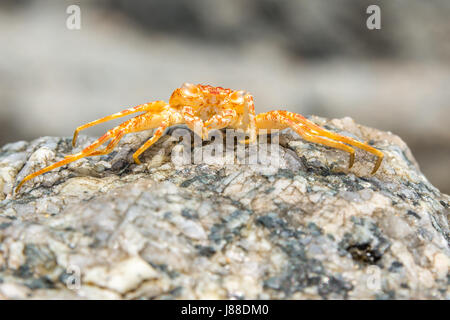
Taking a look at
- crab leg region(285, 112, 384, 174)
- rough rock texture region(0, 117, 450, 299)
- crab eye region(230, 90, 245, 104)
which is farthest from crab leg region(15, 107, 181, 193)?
crab leg region(285, 112, 384, 174)

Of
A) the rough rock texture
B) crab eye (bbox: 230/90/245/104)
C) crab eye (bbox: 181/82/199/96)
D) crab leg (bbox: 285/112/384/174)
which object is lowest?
the rough rock texture

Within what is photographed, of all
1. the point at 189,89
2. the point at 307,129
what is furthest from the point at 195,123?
the point at 307,129

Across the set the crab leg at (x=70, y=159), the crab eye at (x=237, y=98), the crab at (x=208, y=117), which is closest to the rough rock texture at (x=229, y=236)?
the crab leg at (x=70, y=159)

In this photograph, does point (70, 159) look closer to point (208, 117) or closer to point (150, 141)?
point (150, 141)

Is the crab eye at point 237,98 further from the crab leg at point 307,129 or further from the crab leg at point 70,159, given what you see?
the crab leg at point 70,159

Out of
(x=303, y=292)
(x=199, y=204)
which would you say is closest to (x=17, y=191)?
(x=199, y=204)

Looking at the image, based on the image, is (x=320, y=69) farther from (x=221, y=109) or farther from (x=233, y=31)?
(x=221, y=109)

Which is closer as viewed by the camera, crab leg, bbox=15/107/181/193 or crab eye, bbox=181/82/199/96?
crab leg, bbox=15/107/181/193

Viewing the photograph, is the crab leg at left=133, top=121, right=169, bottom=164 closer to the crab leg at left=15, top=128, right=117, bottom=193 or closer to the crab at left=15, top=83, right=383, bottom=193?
the crab at left=15, top=83, right=383, bottom=193
